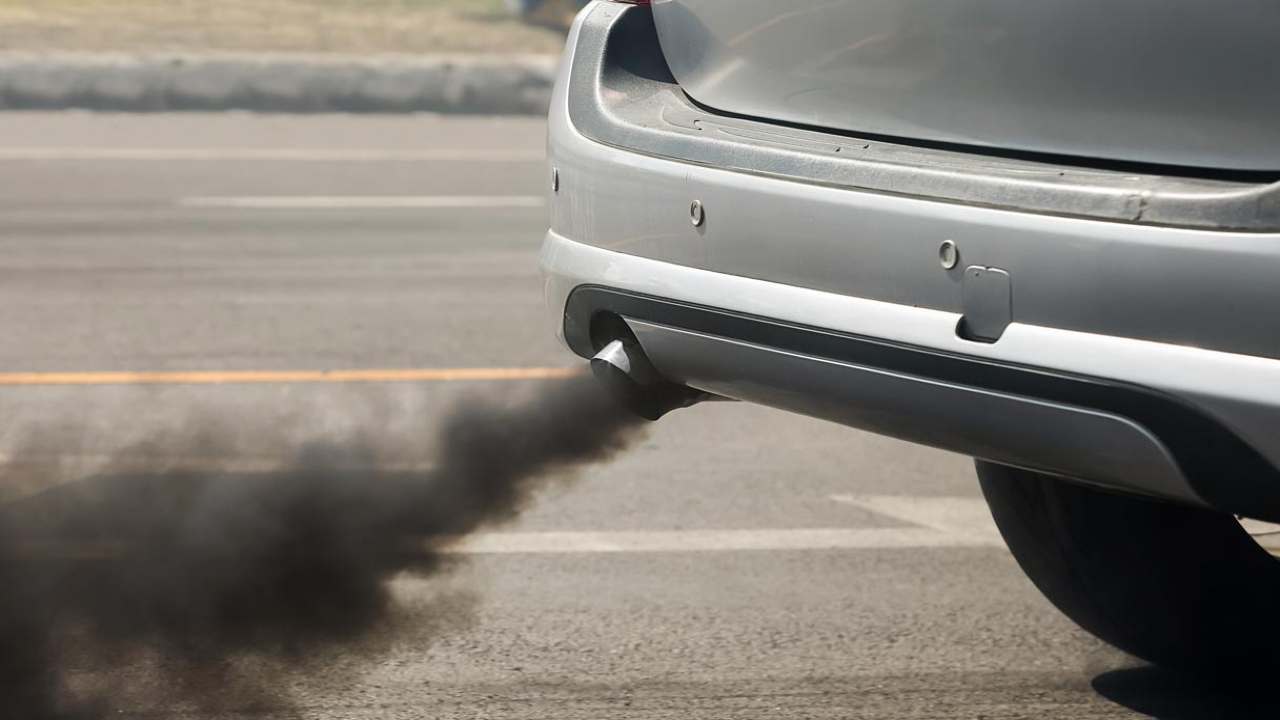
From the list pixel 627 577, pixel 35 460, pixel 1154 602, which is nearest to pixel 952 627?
pixel 1154 602

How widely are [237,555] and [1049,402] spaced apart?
7.05 feet

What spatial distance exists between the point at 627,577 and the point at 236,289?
418 cm

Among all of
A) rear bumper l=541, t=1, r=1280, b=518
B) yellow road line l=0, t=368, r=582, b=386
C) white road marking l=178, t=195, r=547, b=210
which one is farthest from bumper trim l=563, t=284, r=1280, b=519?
white road marking l=178, t=195, r=547, b=210

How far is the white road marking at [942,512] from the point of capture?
176 inches

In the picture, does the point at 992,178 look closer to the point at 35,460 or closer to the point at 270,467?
the point at 270,467

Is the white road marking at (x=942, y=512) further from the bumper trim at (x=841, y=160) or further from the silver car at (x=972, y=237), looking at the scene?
the bumper trim at (x=841, y=160)

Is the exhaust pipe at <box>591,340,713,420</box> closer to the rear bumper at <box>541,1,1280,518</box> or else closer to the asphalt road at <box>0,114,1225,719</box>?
the rear bumper at <box>541,1,1280,518</box>

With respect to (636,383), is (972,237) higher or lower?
higher

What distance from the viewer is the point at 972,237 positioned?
2.43 meters

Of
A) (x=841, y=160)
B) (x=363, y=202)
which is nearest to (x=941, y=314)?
(x=841, y=160)

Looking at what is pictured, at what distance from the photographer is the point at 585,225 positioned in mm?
3107

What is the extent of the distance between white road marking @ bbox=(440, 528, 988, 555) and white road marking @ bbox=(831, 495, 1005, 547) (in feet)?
0.14

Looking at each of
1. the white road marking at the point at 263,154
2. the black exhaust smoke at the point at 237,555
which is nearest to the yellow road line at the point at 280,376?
the black exhaust smoke at the point at 237,555

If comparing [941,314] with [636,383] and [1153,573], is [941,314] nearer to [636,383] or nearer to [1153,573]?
[636,383]
